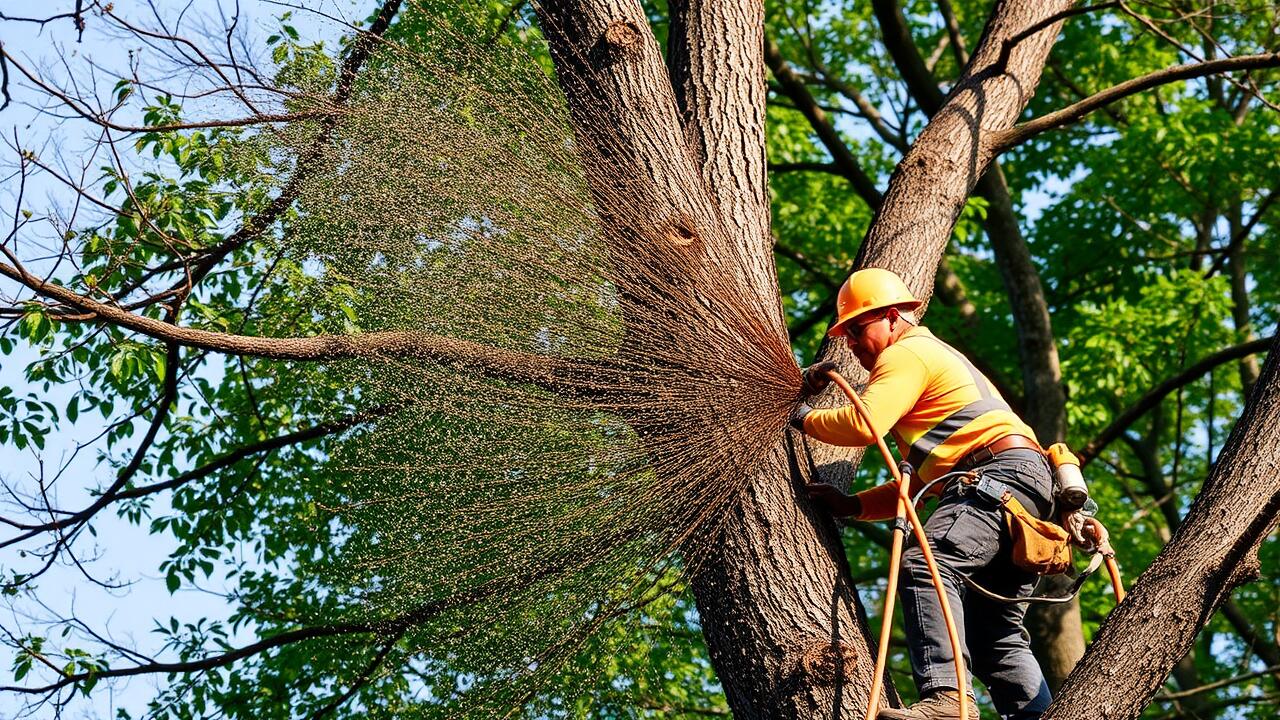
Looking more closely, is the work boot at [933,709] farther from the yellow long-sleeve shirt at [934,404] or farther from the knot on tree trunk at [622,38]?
the knot on tree trunk at [622,38]

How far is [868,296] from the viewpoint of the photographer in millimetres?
4027

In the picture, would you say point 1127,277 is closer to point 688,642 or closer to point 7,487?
point 688,642

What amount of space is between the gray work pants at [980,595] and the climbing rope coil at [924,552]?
0.04 metres

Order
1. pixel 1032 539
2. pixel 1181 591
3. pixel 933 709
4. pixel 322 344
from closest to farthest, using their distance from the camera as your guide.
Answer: pixel 1181 591 → pixel 933 709 → pixel 1032 539 → pixel 322 344

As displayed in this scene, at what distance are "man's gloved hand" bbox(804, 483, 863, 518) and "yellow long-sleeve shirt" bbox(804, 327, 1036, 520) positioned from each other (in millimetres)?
140

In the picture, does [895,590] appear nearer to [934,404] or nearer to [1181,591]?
[934,404]

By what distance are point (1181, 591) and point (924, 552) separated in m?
0.75

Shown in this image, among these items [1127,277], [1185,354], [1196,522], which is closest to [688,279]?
[1196,522]

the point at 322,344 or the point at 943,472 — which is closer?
the point at 943,472

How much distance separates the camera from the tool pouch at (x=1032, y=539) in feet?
12.1

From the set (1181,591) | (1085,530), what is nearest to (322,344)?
(1085,530)

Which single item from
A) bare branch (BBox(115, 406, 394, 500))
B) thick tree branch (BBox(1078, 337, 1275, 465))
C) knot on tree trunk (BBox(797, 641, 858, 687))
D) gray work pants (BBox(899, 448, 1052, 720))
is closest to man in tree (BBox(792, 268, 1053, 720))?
gray work pants (BBox(899, 448, 1052, 720))

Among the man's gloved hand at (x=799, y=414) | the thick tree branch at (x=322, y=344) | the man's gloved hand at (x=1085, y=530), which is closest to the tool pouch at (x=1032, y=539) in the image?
the man's gloved hand at (x=1085, y=530)

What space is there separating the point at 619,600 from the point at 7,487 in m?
3.04
